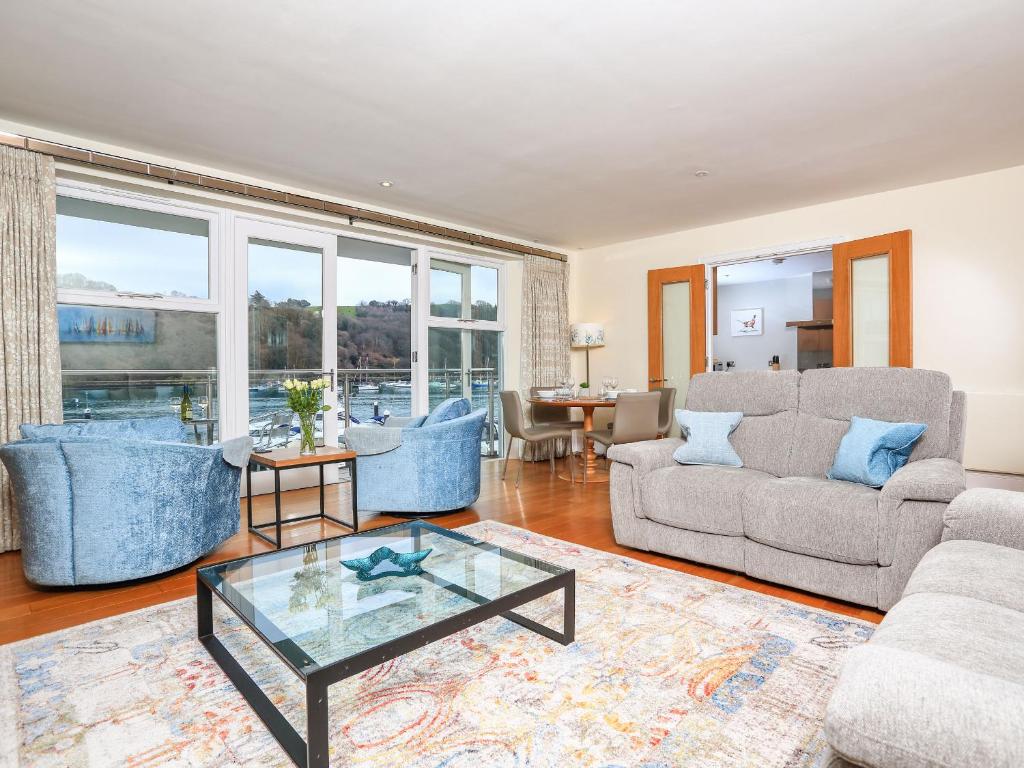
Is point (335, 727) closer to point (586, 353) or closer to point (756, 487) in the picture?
point (756, 487)

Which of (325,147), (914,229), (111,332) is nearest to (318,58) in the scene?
(325,147)

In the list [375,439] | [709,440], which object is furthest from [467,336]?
[709,440]

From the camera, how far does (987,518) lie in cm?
192

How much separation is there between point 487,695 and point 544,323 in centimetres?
533

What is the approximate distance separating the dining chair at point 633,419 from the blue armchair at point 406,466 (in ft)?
5.21

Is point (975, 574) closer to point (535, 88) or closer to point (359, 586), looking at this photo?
point (359, 586)

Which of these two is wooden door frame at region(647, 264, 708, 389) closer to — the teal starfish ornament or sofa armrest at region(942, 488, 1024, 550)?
sofa armrest at region(942, 488, 1024, 550)

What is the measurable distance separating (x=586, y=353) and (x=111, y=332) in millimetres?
5004

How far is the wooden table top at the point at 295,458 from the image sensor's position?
133 inches

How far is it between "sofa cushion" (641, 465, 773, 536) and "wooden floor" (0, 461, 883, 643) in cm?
24

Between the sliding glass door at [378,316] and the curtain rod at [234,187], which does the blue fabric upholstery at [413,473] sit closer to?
the curtain rod at [234,187]

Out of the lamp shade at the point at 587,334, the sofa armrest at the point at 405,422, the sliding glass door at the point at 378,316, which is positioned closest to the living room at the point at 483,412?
the sofa armrest at the point at 405,422

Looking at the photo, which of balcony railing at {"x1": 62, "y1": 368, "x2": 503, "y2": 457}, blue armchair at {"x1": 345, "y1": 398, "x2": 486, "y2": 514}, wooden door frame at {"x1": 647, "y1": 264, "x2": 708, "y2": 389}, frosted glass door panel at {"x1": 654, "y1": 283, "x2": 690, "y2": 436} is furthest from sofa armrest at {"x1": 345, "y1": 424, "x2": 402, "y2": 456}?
wooden door frame at {"x1": 647, "y1": 264, "x2": 708, "y2": 389}

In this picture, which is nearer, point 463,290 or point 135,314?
point 135,314
